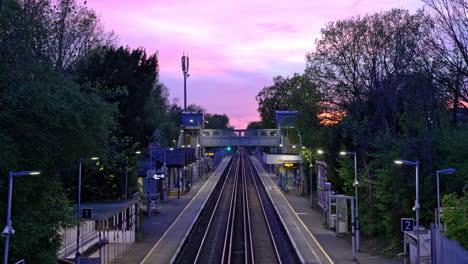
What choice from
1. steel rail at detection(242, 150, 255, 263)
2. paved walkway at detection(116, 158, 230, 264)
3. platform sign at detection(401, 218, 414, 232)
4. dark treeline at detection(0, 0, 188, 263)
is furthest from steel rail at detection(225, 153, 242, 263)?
dark treeline at detection(0, 0, 188, 263)

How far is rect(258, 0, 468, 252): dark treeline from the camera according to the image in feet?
77.2

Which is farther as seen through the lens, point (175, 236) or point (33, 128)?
point (175, 236)

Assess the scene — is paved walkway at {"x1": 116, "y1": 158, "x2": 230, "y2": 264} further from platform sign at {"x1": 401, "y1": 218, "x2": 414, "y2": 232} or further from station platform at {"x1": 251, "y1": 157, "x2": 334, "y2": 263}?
platform sign at {"x1": 401, "y1": 218, "x2": 414, "y2": 232}

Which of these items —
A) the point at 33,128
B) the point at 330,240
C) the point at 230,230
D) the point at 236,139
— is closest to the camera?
the point at 33,128

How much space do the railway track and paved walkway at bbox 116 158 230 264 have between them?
6.27 feet

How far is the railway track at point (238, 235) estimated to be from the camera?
2566cm

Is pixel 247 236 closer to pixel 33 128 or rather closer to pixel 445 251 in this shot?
pixel 445 251

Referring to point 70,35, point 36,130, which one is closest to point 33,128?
point 36,130

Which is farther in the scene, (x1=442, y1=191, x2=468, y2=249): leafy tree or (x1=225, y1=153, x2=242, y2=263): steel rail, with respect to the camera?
(x1=225, y1=153, x2=242, y2=263): steel rail

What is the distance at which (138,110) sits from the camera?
107 ft

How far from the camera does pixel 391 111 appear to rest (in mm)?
34125

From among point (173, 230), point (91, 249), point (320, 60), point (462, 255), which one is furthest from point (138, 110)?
Answer: point (462, 255)

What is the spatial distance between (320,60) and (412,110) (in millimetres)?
8697

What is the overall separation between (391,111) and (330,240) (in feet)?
35.4
